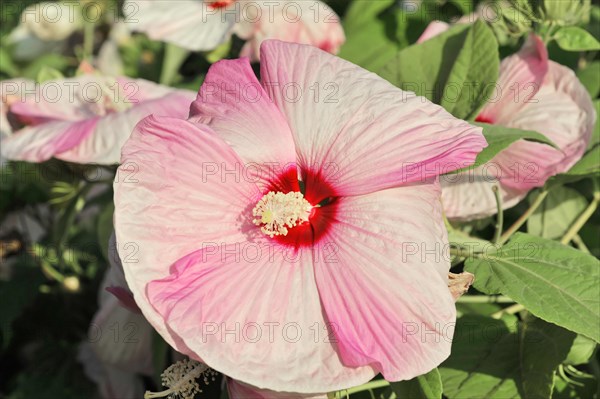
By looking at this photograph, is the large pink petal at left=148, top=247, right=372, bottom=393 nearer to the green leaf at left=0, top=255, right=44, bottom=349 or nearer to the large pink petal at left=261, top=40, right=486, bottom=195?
the large pink petal at left=261, top=40, right=486, bottom=195

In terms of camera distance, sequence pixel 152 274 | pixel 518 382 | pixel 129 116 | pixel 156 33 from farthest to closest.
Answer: pixel 156 33, pixel 129 116, pixel 518 382, pixel 152 274

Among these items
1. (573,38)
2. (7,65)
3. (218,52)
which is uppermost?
(573,38)

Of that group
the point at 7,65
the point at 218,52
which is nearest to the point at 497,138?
the point at 218,52

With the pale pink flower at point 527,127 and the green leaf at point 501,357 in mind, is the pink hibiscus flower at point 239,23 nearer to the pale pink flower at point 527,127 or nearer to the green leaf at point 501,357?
the pale pink flower at point 527,127

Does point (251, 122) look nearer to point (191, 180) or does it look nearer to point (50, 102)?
point (191, 180)

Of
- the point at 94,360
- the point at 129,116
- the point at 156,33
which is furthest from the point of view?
the point at 94,360

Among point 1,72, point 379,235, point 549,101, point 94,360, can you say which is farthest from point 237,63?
point 1,72

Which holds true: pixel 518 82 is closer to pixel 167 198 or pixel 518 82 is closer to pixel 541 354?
pixel 541 354
